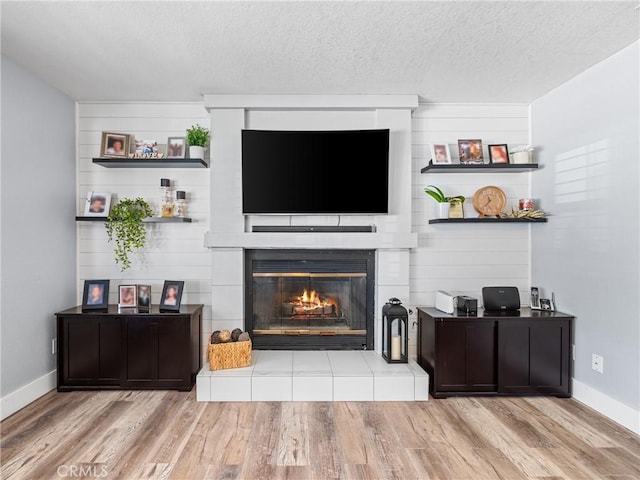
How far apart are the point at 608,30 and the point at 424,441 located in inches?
107

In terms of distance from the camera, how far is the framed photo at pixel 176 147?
3.67m

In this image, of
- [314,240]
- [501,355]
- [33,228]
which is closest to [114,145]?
[33,228]

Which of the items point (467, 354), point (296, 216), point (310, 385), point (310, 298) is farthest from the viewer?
point (310, 298)

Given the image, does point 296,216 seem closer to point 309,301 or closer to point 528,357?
point 309,301

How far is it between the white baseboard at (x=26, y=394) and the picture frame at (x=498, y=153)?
411 centimetres

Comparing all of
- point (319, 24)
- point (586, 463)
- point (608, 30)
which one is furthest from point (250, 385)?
point (608, 30)

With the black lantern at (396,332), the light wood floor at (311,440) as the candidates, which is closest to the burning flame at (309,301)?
the black lantern at (396,332)

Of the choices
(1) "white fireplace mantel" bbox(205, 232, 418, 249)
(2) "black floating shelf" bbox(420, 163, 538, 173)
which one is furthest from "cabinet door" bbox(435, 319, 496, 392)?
(2) "black floating shelf" bbox(420, 163, 538, 173)

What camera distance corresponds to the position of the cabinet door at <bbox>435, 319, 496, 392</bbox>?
Result: 3.21 m

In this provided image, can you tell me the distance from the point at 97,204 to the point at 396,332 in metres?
2.83

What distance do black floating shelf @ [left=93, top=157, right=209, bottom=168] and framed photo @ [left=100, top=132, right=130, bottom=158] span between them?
9 centimetres

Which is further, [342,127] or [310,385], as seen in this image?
[342,127]

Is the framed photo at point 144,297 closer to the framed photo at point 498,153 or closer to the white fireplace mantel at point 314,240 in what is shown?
the white fireplace mantel at point 314,240

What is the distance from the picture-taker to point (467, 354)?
322 cm
